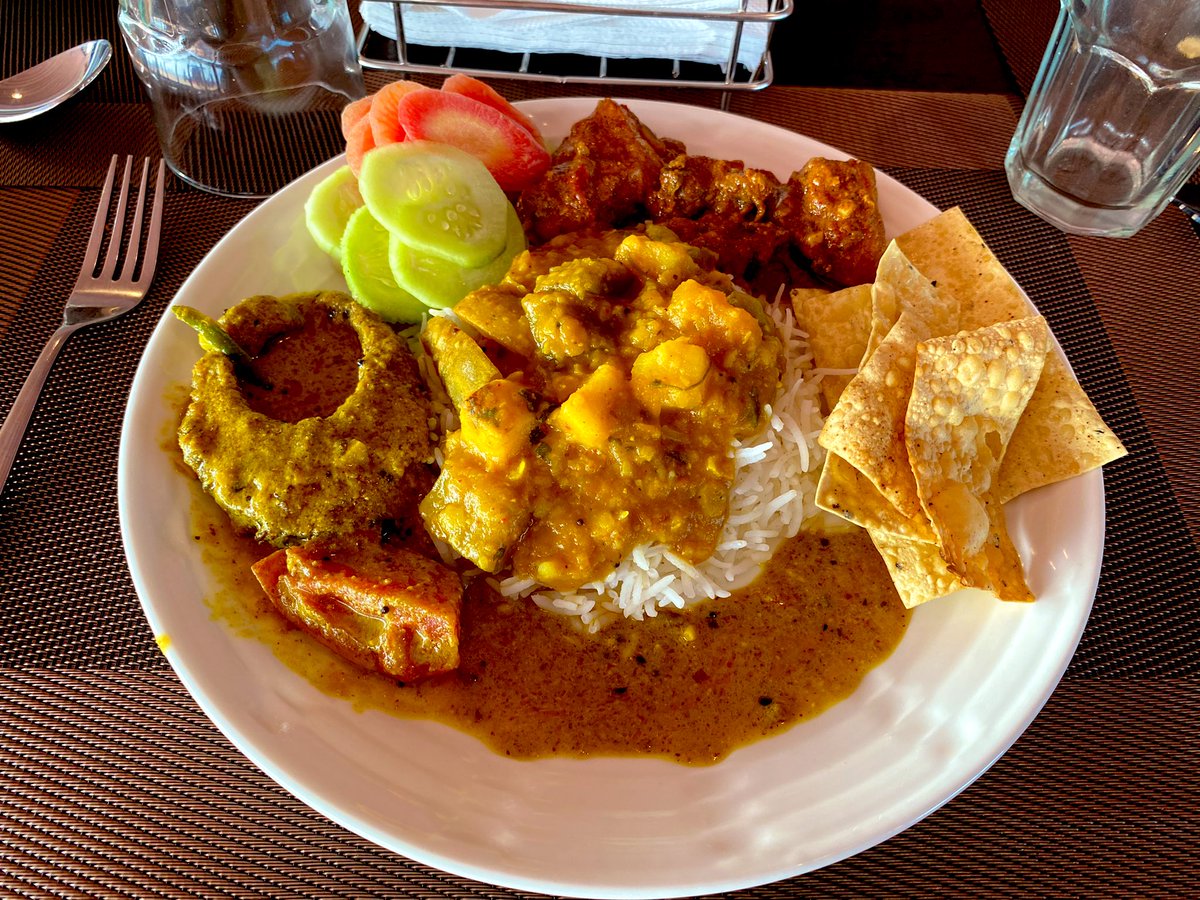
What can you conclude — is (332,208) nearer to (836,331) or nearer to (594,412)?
(594,412)

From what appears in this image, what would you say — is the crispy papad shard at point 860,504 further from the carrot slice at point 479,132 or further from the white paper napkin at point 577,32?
the white paper napkin at point 577,32

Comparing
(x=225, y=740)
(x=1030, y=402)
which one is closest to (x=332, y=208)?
(x=225, y=740)

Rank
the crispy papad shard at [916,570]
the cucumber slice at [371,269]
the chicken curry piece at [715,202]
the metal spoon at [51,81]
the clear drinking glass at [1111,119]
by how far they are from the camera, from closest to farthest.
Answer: the crispy papad shard at [916,570], the cucumber slice at [371,269], the chicken curry piece at [715,202], the clear drinking glass at [1111,119], the metal spoon at [51,81]

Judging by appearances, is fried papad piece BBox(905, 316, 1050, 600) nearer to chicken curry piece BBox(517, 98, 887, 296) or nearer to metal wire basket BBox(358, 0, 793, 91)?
chicken curry piece BBox(517, 98, 887, 296)

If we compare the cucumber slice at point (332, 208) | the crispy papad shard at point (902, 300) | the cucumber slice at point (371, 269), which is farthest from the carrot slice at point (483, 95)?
the crispy papad shard at point (902, 300)

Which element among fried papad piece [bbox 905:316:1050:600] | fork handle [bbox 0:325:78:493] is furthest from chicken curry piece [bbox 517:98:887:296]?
fork handle [bbox 0:325:78:493]

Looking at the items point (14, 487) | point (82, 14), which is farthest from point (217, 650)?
point (82, 14)
